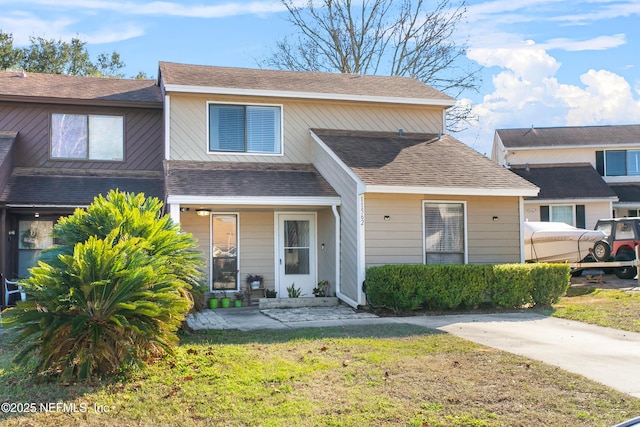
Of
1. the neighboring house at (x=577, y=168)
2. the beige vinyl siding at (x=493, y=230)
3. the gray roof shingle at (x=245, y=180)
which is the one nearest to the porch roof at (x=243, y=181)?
Answer: the gray roof shingle at (x=245, y=180)

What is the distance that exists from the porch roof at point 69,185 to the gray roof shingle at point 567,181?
1585 centimetres

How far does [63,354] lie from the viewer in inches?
271

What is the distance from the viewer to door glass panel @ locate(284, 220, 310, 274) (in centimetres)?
1548

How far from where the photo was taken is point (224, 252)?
49.6 ft

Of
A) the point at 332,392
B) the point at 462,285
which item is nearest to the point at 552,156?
the point at 462,285

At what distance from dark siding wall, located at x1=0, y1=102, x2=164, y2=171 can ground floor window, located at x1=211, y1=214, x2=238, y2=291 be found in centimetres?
259

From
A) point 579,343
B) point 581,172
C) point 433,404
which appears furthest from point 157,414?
point 581,172

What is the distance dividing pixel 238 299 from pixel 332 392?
347 inches

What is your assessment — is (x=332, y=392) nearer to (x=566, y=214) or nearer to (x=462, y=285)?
(x=462, y=285)

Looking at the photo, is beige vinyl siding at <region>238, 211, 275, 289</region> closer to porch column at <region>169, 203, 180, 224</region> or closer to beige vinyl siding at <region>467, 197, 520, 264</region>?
porch column at <region>169, 203, 180, 224</region>

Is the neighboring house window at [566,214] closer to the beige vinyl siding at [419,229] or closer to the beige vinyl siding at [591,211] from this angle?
the beige vinyl siding at [591,211]

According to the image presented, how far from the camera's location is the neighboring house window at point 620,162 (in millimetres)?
27797

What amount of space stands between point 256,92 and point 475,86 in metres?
16.9

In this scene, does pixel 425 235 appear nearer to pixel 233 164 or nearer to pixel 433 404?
pixel 233 164
